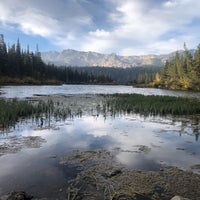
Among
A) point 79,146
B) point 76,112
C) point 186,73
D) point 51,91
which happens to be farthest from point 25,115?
point 186,73

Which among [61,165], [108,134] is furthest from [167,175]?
[108,134]

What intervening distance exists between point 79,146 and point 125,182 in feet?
18.2

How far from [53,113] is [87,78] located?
16828 centimetres

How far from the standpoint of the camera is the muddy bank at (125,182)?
8039mm

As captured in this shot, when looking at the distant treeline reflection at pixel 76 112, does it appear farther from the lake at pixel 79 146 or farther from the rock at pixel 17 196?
the rock at pixel 17 196

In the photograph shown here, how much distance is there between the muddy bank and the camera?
804 cm

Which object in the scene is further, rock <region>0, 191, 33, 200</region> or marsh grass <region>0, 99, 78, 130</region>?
marsh grass <region>0, 99, 78, 130</region>

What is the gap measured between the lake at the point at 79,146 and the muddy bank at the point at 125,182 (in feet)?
1.54

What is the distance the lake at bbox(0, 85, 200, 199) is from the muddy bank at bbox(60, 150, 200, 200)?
1.54 ft

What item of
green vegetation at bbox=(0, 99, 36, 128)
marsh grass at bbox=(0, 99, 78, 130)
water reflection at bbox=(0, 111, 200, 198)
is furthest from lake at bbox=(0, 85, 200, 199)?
green vegetation at bbox=(0, 99, 36, 128)

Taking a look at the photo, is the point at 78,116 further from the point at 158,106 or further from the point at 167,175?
the point at 167,175

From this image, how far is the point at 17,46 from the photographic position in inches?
5177

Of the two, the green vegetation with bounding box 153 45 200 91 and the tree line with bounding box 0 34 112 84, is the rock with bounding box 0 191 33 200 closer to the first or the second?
the green vegetation with bounding box 153 45 200 91

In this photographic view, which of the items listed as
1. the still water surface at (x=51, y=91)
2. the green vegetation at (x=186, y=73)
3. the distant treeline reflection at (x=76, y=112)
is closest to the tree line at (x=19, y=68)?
the still water surface at (x=51, y=91)
